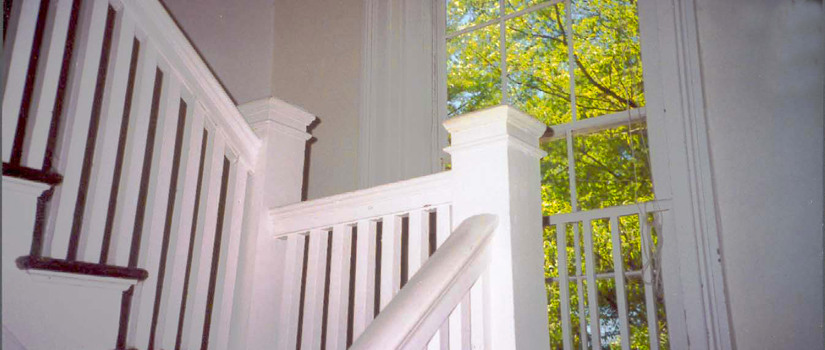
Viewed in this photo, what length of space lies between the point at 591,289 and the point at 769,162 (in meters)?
0.72

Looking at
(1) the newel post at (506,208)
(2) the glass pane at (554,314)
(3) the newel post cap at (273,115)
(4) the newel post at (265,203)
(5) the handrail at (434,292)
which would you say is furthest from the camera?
(2) the glass pane at (554,314)

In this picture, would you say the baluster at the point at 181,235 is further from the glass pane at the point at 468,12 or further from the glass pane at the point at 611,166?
the glass pane at the point at 468,12

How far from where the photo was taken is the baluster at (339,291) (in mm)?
1388

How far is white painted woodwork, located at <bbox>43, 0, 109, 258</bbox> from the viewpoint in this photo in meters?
1.12

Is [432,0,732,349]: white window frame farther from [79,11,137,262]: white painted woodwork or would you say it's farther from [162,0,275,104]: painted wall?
[162,0,275,104]: painted wall

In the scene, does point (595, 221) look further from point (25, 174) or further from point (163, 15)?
point (25, 174)

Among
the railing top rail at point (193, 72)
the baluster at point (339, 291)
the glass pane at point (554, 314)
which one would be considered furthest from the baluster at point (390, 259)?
the glass pane at point (554, 314)

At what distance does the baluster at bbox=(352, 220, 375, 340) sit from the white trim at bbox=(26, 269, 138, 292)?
456mm

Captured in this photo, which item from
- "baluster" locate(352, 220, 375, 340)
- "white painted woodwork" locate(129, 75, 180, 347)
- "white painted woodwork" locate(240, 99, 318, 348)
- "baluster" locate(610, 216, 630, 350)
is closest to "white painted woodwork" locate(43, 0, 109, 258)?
"white painted woodwork" locate(129, 75, 180, 347)

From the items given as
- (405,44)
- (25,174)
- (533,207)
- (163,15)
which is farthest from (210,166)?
(405,44)

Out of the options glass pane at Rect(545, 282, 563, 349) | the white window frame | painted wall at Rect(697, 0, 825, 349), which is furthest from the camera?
glass pane at Rect(545, 282, 563, 349)

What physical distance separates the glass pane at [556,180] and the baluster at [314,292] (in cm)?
134

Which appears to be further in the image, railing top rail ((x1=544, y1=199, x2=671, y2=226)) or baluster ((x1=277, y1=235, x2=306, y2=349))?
railing top rail ((x1=544, y1=199, x2=671, y2=226))

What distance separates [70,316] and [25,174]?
26 centimetres
